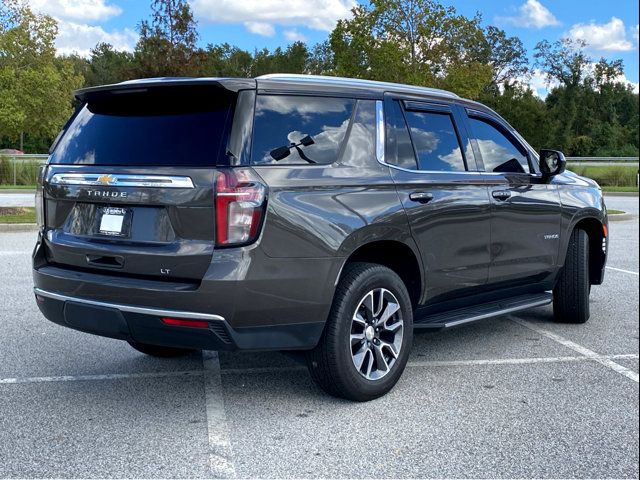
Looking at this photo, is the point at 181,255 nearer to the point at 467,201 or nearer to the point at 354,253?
the point at 354,253

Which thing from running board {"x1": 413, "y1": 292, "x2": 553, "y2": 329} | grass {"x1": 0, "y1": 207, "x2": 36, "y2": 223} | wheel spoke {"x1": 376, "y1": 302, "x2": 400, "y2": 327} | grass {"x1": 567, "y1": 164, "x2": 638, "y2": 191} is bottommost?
grass {"x1": 0, "y1": 207, "x2": 36, "y2": 223}

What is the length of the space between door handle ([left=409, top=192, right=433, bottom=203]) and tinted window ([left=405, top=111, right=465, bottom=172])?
214 mm

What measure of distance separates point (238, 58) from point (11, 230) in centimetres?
4802

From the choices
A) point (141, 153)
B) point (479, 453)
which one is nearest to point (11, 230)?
point (141, 153)

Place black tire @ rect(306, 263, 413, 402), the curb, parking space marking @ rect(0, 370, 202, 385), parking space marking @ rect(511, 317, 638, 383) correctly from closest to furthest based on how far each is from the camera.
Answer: black tire @ rect(306, 263, 413, 402) < parking space marking @ rect(0, 370, 202, 385) < parking space marking @ rect(511, 317, 638, 383) < the curb

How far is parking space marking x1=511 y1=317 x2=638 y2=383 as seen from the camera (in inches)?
199

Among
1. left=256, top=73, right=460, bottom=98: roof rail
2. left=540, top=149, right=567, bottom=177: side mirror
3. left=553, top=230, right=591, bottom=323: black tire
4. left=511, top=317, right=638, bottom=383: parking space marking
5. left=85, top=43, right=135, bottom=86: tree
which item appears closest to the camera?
left=256, top=73, right=460, bottom=98: roof rail

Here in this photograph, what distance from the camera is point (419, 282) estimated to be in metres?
4.78

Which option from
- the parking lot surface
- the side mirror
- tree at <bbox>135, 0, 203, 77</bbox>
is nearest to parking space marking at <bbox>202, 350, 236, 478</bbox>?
the parking lot surface

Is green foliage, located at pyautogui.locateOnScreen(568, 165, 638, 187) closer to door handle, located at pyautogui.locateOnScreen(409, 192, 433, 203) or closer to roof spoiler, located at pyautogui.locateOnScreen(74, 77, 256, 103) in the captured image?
door handle, located at pyautogui.locateOnScreen(409, 192, 433, 203)

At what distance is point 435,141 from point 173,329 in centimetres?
229

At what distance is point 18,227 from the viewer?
553 inches

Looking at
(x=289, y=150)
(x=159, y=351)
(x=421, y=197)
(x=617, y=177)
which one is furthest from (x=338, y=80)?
(x=617, y=177)

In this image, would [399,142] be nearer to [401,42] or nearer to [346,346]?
[346,346]
